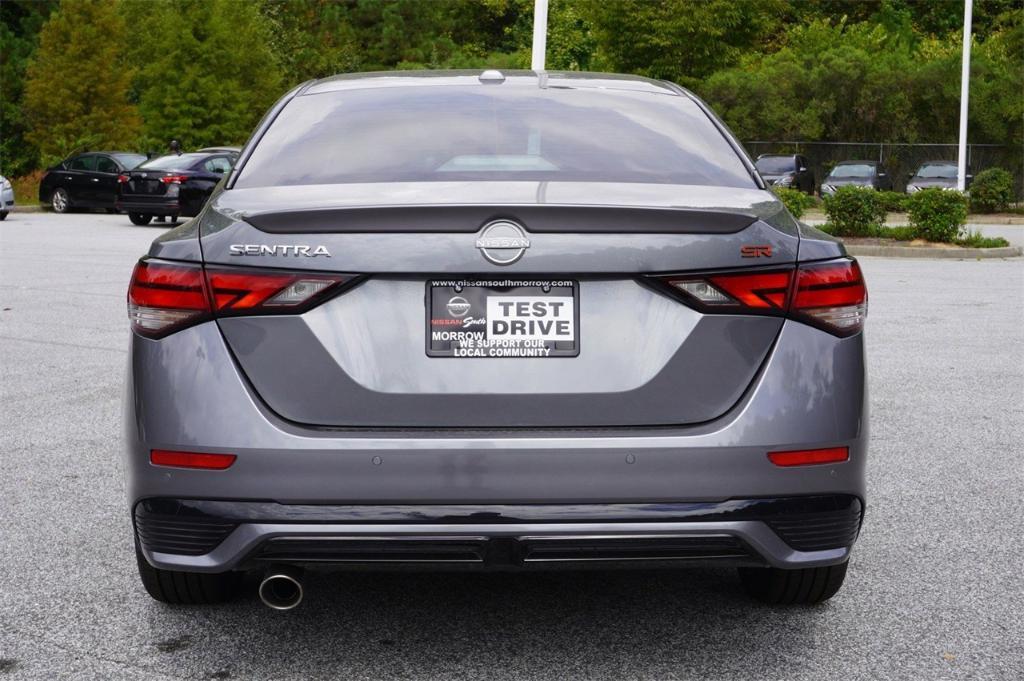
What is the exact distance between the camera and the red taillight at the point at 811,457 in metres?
3.39

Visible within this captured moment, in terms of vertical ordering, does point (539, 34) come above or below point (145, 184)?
Result: above

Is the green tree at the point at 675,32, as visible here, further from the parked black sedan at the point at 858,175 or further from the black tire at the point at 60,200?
the black tire at the point at 60,200

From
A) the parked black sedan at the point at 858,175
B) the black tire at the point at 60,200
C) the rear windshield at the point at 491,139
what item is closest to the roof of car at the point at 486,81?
the rear windshield at the point at 491,139

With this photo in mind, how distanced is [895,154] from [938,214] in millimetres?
25576

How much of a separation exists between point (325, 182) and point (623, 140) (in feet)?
3.10

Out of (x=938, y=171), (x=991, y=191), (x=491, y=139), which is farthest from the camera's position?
(x=938, y=171)

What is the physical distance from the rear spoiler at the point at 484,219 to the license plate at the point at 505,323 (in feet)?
0.49

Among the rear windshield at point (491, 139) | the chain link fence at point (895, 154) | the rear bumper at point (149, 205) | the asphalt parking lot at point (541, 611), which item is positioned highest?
the rear windshield at point (491, 139)

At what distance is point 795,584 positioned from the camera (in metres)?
4.23

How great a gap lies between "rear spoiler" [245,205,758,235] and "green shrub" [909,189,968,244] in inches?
790

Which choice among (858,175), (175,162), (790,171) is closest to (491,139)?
(175,162)

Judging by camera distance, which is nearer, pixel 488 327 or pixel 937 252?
pixel 488 327

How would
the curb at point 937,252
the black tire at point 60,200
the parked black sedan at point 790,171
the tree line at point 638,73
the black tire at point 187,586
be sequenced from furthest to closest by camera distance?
1. the tree line at point 638,73
2. the parked black sedan at point 790,171
3. the black tire at point 60,200
4. the curb at point 937,252
5. the black tire at point 187,586

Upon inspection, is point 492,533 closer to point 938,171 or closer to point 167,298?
point 167,298
